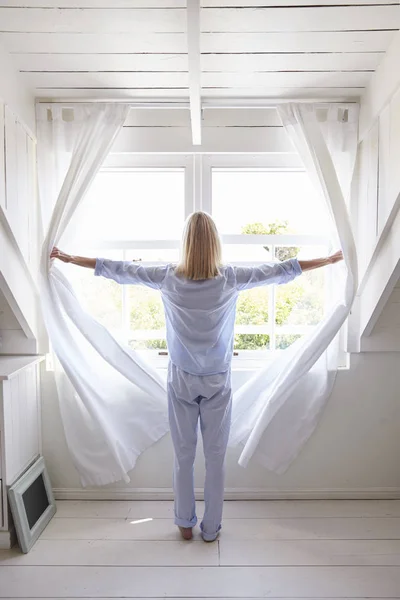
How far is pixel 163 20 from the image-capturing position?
6.08ft

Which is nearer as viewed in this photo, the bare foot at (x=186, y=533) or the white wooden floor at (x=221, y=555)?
the white wooden floor at (x=221, y=555)

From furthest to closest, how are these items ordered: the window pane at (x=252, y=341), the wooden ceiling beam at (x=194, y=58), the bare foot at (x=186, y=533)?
the window pane at (x=252, y=341) → the bare foot at (x=186, y=533) → the wooden ceiling beam at (x=194, y=58)

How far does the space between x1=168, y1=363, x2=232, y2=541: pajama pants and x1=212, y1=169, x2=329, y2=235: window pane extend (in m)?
0.97

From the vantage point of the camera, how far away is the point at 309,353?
2.48 m

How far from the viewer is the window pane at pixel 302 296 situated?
9.08 feet

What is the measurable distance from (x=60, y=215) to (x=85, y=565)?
1.69 m

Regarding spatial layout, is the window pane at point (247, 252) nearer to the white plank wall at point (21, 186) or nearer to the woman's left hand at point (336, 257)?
the woman's left hand at point (336, 257)

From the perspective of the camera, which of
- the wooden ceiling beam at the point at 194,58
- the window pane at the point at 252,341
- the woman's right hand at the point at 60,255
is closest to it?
the wooden ceiling beam at the point at 194,58

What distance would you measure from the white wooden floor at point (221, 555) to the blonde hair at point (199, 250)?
130 centimetres

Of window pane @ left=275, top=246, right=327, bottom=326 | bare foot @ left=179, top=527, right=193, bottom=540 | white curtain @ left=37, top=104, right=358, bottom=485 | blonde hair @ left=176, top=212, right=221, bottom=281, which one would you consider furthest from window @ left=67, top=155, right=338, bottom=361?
bare foot @ left=179, top=527, right=193, bottom=540

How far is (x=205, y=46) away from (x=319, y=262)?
115cm

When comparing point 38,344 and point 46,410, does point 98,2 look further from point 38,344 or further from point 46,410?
point 46,410

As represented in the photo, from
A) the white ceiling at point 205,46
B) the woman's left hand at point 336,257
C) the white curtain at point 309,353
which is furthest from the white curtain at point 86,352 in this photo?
the woman's left hand at point 336,257

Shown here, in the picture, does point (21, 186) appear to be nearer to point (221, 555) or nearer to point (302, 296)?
point (302, 296)
